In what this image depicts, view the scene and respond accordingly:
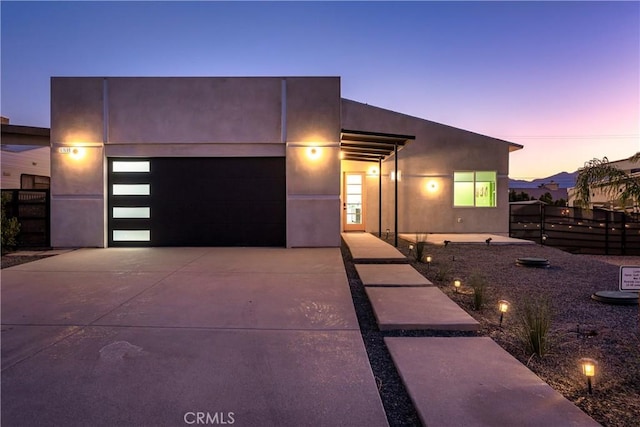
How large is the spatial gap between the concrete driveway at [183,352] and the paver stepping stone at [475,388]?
1.05ft

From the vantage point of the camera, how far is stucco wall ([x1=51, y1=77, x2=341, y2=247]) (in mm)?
8781

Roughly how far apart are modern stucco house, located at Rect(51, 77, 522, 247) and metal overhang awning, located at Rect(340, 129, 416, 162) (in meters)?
0.11

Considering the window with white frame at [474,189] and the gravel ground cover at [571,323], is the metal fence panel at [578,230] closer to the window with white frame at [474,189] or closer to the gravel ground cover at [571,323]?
the window with white frame at [474,189]

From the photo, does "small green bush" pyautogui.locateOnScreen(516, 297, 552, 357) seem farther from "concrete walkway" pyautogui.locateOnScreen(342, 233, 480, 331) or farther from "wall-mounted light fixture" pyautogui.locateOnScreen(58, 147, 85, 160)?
"wall-mounted light fixture" pyautogui.locateOnScreen(58, 147, 85, 160)

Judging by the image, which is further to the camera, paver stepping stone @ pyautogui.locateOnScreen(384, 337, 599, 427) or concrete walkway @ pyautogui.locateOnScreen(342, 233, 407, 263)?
concrete walkway @ pyautogui.locateOnScreen(342, 233, 407, 263)

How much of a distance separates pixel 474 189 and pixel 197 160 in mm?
10088

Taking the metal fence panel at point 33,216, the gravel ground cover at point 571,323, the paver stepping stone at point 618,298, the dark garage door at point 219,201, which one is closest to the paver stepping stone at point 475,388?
Answer: the gravel ground cover at point 571,323

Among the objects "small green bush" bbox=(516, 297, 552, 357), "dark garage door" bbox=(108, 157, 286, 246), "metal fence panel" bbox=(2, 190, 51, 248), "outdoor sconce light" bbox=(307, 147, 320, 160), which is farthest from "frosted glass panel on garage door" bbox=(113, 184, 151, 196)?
"small green bush" bbox=(516, 297, 552, 357)

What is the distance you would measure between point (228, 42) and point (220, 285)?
10.9 meters

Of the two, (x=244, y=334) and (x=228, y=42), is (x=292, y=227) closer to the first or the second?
(x=244, y=334)

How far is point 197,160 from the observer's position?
9156 millimetres

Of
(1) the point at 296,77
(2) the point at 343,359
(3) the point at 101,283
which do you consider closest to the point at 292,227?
(1) the point at 296,77

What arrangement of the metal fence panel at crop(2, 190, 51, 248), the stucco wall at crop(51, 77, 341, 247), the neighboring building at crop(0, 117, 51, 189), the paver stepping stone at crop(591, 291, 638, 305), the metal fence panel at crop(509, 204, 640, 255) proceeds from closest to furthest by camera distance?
the paver stepping stone at crop(591, 291, 638, 305), the stucco wall at crop(51, 77, 341, 247), the metal fence panel at crop(2, 190, 51, 248), the neighboring building at crop(0, 117, 51, 189), the metal fence panel at crop(509, 204, 640, 255)

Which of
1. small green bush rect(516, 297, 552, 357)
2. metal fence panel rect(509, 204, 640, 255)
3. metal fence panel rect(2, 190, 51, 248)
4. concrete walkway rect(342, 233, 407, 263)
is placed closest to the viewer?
small green bush rect(516, 297, 552, 357)
